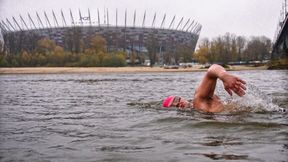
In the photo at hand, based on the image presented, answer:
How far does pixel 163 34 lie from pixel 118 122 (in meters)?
150

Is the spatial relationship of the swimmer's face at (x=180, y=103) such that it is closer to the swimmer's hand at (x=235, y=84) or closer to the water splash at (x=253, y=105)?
the water splash at (x=253, y=105)

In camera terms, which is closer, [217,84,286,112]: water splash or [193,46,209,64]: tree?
[217,84,286,112]: water splash

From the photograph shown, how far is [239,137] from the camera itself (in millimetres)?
6105

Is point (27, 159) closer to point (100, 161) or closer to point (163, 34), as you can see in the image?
point (100, 161)

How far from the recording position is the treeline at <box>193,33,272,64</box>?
4065 inches

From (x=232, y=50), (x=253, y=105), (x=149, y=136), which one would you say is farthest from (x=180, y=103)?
(x=232, y=50)

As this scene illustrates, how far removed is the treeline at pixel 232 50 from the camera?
339ft

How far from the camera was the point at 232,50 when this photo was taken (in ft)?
355

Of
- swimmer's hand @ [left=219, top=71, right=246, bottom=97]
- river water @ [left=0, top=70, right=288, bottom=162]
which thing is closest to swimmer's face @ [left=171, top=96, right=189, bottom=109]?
Answer: river water @ [left=0, top=70, right=288, bottom=162]

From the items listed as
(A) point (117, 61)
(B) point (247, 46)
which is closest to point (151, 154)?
(A) point (117, 61)

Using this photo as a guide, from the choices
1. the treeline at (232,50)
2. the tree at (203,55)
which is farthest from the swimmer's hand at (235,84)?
the tree at (203,55)

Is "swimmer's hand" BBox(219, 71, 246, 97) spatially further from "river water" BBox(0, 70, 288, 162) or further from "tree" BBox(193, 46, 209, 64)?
"tree" BBox(193, 46, 209, 64)

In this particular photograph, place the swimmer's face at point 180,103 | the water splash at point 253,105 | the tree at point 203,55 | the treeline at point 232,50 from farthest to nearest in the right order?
the tree at point 203,55
the treeline at point 232,50
the swimmer's face at point 180,103
the water splash at point 253,105

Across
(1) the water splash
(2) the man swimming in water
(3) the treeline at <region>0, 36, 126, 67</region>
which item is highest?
(3) the treeline at <region>0, 36, 126, 67</region>
